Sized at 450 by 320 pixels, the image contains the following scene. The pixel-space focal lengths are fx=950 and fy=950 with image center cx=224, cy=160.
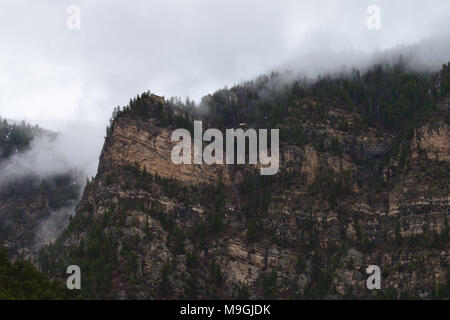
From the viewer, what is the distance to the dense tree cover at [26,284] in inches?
6658

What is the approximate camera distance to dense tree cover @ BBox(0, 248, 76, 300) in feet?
555

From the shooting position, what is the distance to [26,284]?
174 meters
